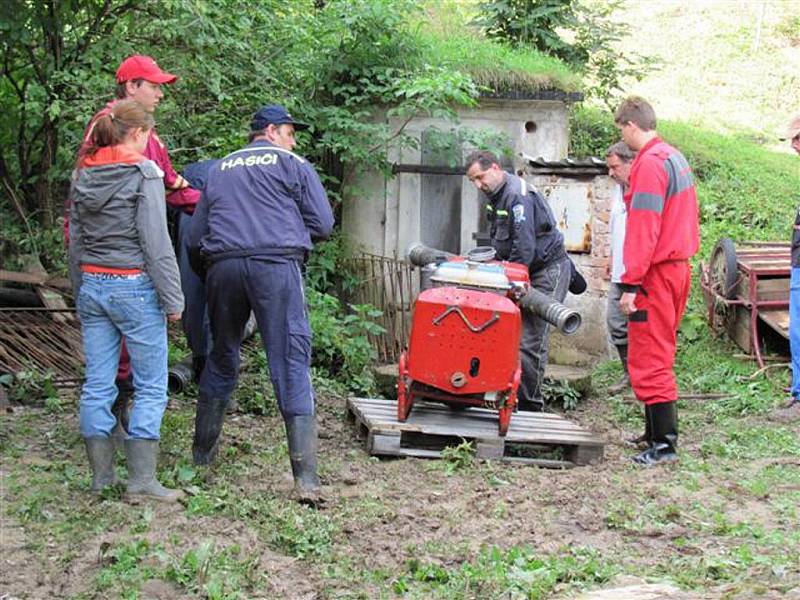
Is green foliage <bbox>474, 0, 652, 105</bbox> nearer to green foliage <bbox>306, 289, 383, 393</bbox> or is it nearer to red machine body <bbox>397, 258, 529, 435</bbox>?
green foliage <bbox>306, 289, 383, 393</bbox>

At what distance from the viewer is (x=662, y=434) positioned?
6.38 m

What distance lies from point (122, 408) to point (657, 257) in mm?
3052

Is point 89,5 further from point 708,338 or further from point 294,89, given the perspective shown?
point 708,338

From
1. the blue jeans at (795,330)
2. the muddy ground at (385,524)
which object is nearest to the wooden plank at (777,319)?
the blue jeans at (795,330)

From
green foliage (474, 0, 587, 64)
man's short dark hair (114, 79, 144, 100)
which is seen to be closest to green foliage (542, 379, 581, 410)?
man's short dark hair (114, 79, 144, 100)

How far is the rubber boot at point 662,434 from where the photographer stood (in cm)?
635

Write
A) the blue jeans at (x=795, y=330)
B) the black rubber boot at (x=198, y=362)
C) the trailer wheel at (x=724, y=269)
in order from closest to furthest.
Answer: the black rubber boot at (x=198, y=362)
the blue jeans at (x=795, y=330)
the trailer wheel at (x=724, y=269)

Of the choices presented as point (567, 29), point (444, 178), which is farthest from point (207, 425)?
point (567, 29)

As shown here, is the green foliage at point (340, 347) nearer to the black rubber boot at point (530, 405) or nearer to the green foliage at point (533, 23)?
the black rubber boot at point (530, 405)

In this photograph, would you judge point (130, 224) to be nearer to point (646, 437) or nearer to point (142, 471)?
point (142, 471)

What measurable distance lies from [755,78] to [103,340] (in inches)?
609

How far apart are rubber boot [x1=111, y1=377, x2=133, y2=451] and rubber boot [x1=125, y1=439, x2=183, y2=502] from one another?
2.02ft

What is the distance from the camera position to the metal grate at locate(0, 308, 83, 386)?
757 centimetres

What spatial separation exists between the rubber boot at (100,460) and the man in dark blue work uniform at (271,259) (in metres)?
0.80
